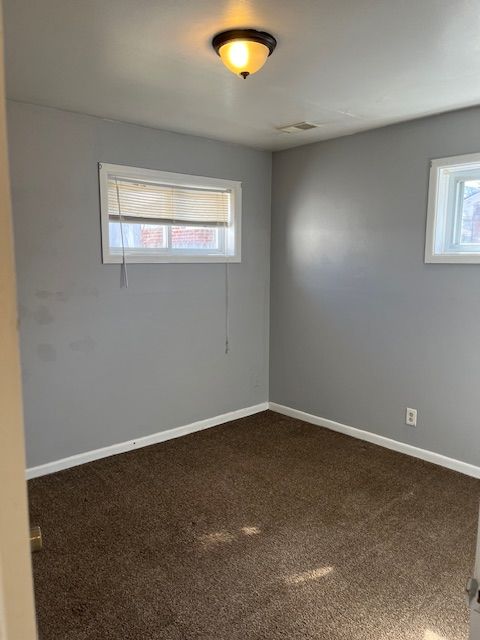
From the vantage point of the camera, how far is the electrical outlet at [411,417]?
135 inches

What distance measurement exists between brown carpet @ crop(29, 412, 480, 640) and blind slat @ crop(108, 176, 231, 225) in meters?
1.83

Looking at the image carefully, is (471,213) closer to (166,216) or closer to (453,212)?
(453,212)

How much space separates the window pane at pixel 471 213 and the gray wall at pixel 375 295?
0.76ft

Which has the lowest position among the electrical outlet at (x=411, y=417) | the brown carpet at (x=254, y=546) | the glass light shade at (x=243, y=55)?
the brown carpet at (x=254, y=546)

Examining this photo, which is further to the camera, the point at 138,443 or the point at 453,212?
the point at 138,443

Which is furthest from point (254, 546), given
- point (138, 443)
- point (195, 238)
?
point (195, 238)

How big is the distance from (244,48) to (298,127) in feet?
4.90

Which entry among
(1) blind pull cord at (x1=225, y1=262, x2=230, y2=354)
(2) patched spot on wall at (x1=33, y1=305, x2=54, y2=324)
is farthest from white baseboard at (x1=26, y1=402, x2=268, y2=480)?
(2) patched spot on wall at (x1=33, y1=305, x2=54, y2=324)

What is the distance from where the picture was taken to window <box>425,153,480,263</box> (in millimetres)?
3092

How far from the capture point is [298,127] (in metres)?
3.38

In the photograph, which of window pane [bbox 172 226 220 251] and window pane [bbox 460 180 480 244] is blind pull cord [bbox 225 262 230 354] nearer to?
window pane [bbox 172 226 220 251]

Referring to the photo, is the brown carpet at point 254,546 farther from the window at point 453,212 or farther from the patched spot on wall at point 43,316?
the window at point 453,212

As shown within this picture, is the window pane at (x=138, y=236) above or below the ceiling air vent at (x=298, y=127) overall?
below

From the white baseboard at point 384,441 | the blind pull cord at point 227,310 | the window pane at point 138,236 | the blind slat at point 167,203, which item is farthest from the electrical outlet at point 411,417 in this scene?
the window pane at point 138,236
